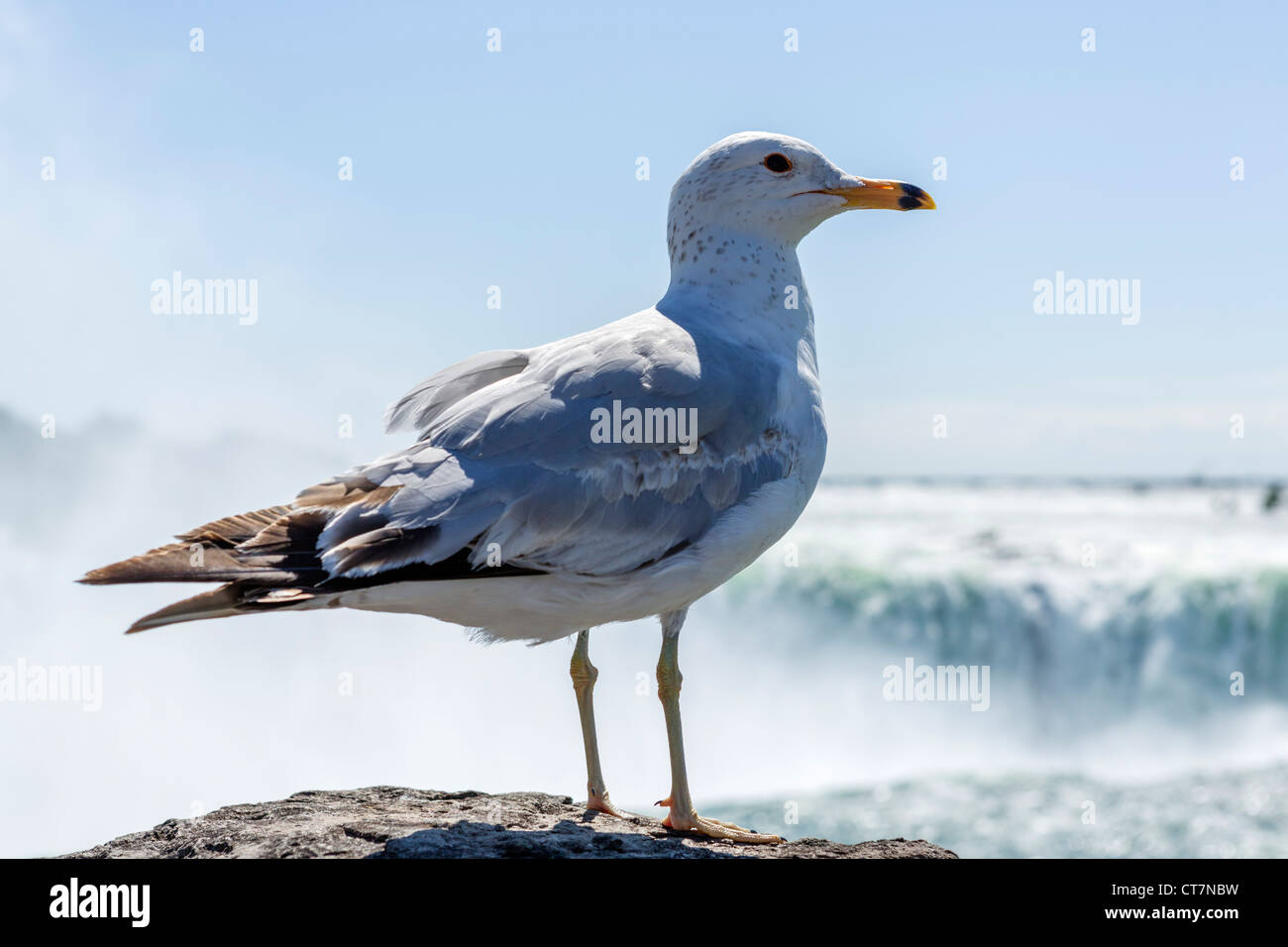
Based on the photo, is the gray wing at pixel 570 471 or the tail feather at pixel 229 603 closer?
the tail feather at pixel 229 603

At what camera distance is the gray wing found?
13.8 feet

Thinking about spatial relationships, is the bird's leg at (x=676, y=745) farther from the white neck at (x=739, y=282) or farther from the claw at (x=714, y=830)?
the white neck at (x=739, y=282)

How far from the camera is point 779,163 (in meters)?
5.44

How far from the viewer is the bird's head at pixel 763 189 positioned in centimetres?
539

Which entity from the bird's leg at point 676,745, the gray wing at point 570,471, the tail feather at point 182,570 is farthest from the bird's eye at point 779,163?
the tail feather at point 182,570

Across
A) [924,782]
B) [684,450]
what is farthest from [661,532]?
[924,782]

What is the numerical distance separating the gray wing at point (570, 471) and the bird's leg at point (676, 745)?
74 centimetres

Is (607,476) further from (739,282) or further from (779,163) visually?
(779,163)

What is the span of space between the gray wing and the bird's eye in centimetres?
98

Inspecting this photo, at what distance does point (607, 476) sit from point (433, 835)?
1649 millimetres

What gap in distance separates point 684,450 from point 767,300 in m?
1.09

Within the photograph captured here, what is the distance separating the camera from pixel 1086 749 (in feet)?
50.8

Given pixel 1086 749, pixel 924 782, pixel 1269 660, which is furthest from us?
pixel 1269 660
